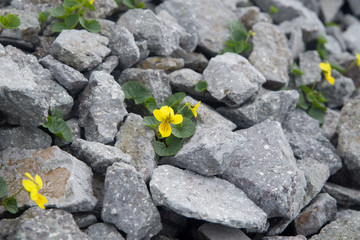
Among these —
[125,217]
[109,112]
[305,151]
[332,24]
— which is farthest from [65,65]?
[332,24]

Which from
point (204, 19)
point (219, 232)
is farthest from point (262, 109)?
point (204, 19)

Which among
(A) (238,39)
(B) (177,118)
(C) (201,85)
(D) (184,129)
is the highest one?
(A) (238,39)

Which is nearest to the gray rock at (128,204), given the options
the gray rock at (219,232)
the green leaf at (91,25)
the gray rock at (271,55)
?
the gray rock at (219,232)

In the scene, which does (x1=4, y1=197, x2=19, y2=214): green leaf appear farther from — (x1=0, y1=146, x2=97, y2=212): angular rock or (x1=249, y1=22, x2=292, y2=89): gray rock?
(x1=249, y1=22, x2=292, y2=89): gray rock

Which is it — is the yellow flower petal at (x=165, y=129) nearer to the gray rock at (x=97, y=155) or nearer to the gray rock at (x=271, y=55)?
the gray rock at (x=97, y=155)

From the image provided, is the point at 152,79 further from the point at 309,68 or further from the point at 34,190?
the point at 309,68

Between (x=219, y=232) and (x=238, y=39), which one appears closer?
(x=219, y=232)
